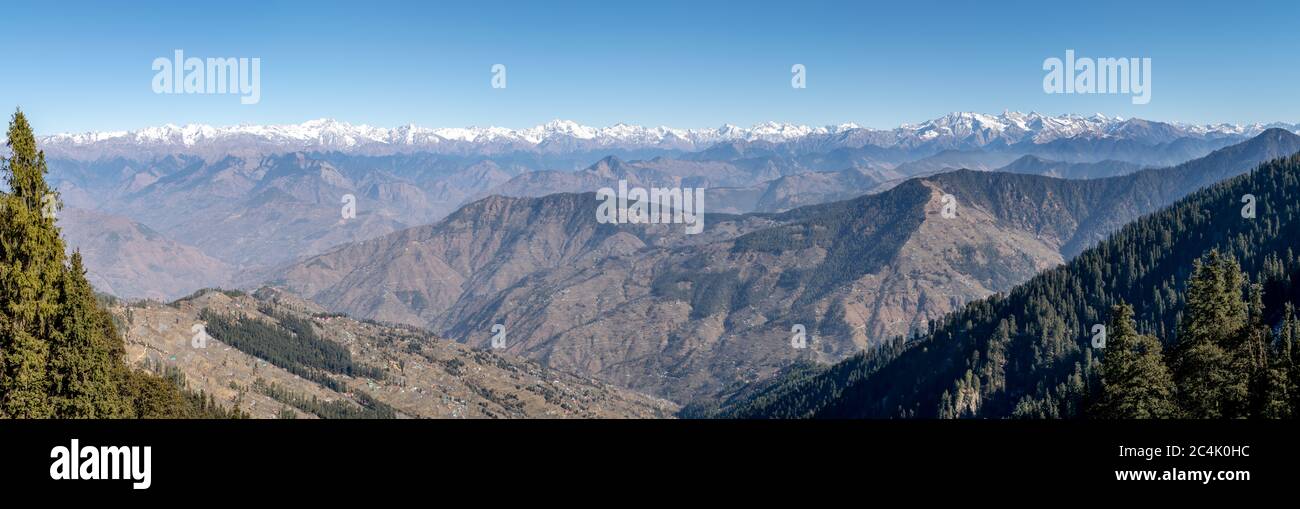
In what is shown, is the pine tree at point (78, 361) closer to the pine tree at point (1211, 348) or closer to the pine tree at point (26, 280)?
the pine tree at point (26, 280)

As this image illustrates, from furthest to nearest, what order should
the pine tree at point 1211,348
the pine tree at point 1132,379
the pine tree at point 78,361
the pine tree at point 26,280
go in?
the pine tree at point 1132,379 → the pine tree at point 1211,348 → the pine tree at point 78,361 → the pine tree at point 26,280

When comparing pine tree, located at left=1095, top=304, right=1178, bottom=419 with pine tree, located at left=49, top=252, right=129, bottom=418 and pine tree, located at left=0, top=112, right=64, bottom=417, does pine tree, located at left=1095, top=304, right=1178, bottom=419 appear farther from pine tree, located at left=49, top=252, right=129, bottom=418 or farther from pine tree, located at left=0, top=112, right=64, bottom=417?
pine tree, located at left=0, top=112, right=64, bottom=417

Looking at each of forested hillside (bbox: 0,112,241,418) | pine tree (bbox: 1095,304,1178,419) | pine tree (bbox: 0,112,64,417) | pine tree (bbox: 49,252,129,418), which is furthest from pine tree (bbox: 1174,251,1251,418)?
pine tree (bbox: 0,112,64,417)

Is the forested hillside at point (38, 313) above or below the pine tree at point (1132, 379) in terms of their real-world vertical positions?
above

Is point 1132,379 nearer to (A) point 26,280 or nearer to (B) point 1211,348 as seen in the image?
(B) point 1211,348

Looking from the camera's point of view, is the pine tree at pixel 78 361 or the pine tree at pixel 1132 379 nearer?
the pine tree at pixel 78 361

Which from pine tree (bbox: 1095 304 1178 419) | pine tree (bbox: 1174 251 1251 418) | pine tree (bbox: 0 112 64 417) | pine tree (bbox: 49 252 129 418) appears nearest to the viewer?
pine tree (bbox: 0 112 64 417)

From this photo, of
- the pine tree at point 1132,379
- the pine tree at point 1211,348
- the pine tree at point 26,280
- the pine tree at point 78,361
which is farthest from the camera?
the pine tree at point 1132,379

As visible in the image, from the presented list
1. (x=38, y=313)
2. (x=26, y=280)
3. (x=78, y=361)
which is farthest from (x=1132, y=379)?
(x=26, y=280)

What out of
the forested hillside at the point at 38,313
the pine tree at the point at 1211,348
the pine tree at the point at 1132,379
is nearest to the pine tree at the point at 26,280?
the forested hillside at the point at 38,313
